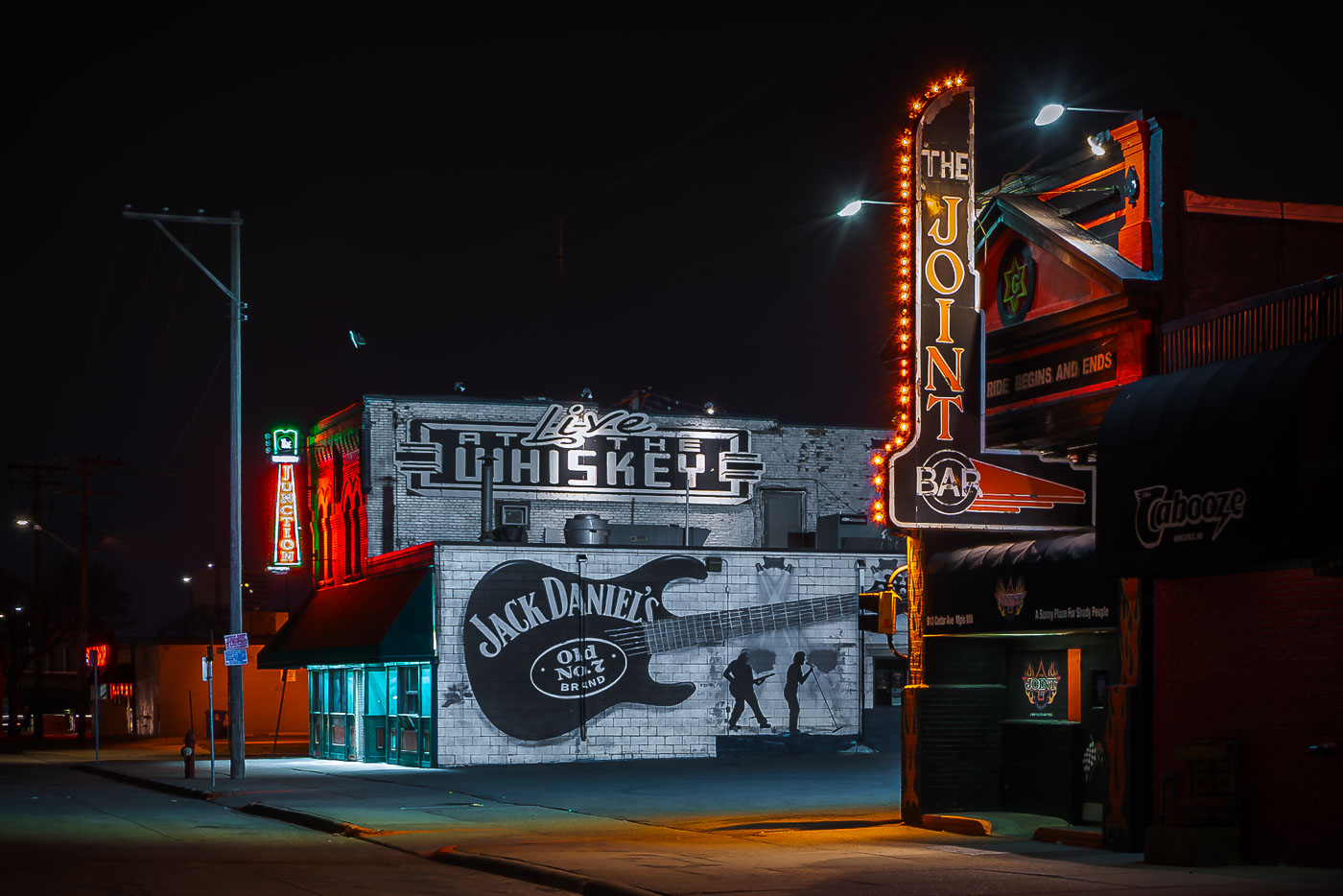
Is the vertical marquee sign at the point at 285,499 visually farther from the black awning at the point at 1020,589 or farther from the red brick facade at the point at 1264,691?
the red brick facade at the point at 1264,691

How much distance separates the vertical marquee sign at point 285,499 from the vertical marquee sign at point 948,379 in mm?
25039

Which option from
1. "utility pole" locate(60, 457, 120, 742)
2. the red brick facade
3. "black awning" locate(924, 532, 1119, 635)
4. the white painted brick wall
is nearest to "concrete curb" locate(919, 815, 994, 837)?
"black awning" locate(924, 532, 1119, 635)

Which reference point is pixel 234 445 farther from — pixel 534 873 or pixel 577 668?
pixel 534 873

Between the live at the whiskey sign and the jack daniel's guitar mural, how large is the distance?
510cm

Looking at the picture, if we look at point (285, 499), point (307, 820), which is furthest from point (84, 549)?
point (307, 820)

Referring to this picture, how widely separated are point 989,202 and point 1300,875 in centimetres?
943

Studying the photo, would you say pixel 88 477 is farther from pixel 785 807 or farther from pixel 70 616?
pixel 785 807

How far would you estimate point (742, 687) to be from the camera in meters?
35.0

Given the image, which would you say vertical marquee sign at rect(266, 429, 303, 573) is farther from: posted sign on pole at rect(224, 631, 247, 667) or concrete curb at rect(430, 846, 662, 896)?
concrete curb at rect(430, 846, 662, 896)

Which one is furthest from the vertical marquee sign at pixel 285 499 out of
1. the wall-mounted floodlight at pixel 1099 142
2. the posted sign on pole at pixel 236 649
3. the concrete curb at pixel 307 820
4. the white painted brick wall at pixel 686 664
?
the wall-mounted floodlight at pixel 1099 142

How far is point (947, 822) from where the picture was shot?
18.3m

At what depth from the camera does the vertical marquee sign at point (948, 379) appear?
57.2 feet

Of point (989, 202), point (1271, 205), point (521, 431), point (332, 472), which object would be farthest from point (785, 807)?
point (332, 472)

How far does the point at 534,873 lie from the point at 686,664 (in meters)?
19.9
